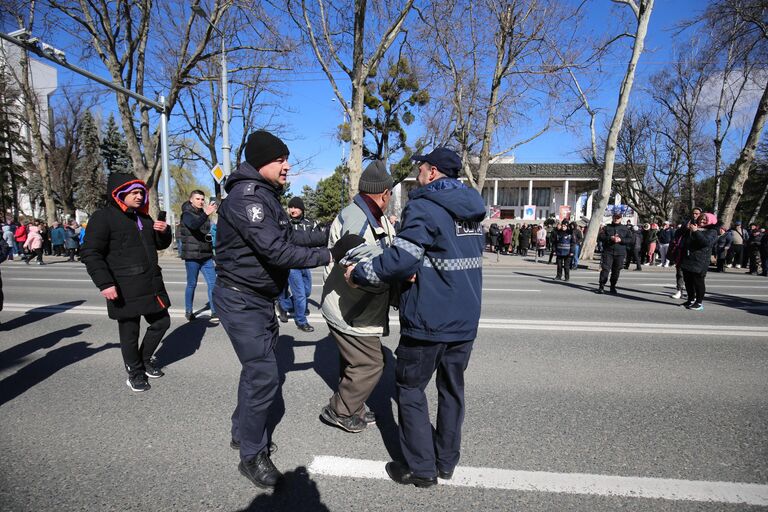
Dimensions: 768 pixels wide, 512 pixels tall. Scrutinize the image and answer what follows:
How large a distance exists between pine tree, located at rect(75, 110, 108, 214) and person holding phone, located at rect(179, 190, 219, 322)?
1641 inches

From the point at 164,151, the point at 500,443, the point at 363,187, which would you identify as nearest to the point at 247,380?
the point at 363,187

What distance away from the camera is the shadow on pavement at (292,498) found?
7.34 ft

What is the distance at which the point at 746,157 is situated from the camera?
1694 centimetres

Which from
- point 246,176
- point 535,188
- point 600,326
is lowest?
point 600,326

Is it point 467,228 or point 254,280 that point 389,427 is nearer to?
point 254,280

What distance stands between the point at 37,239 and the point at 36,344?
557 inches

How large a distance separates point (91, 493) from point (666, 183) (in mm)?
36682

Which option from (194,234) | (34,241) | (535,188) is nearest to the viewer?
(194,234)

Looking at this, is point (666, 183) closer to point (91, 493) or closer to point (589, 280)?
point (589, 280)

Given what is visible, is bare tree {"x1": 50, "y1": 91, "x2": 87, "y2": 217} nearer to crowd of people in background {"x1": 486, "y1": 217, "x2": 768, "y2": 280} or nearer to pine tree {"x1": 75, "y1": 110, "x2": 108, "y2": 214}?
pine tree {"x1": 75, "y1": 110, "x2": 108, "y2": 214}

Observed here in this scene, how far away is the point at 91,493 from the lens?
2326mm

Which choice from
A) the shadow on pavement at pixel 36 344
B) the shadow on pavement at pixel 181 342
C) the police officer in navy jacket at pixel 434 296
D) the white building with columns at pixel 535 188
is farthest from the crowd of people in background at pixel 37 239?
the white building with columns at pixel 535 188

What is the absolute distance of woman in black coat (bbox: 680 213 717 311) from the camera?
24.2 ft

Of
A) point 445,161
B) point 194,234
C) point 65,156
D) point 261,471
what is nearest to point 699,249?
point 445,161
